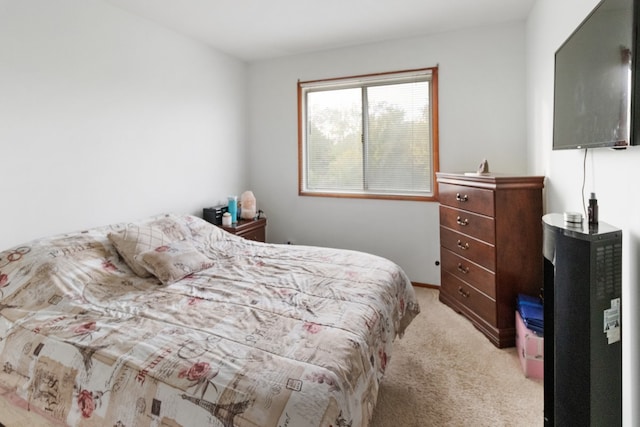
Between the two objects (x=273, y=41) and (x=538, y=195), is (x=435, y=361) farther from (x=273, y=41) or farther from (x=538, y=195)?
(x=273, y=41)

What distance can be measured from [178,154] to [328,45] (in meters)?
1.98

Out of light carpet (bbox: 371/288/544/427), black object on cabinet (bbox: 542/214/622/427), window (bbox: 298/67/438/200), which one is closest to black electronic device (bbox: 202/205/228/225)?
window (bbox: 298/67/438/200)

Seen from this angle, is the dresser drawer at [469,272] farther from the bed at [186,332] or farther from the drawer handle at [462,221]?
the bed at [186,332]

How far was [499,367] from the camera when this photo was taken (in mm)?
2234

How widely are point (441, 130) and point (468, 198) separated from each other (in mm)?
1025

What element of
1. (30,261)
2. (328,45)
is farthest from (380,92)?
(30,261)

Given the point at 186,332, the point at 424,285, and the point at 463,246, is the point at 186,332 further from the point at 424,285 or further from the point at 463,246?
the point at 424,285

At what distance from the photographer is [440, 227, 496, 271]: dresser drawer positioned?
8.43ft

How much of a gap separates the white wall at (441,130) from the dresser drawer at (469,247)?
0.46m

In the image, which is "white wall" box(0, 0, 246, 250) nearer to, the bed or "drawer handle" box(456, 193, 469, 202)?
the bed

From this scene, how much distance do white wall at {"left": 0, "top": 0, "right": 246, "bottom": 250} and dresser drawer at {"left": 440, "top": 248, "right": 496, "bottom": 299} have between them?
254cm

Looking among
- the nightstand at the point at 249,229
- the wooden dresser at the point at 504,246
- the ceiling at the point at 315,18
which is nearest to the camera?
the wooden dresser at the point at 504,246

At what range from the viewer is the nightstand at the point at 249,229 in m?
3.52

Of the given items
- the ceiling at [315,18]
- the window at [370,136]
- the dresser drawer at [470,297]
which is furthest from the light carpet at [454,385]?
the ceiling at [315,18]
